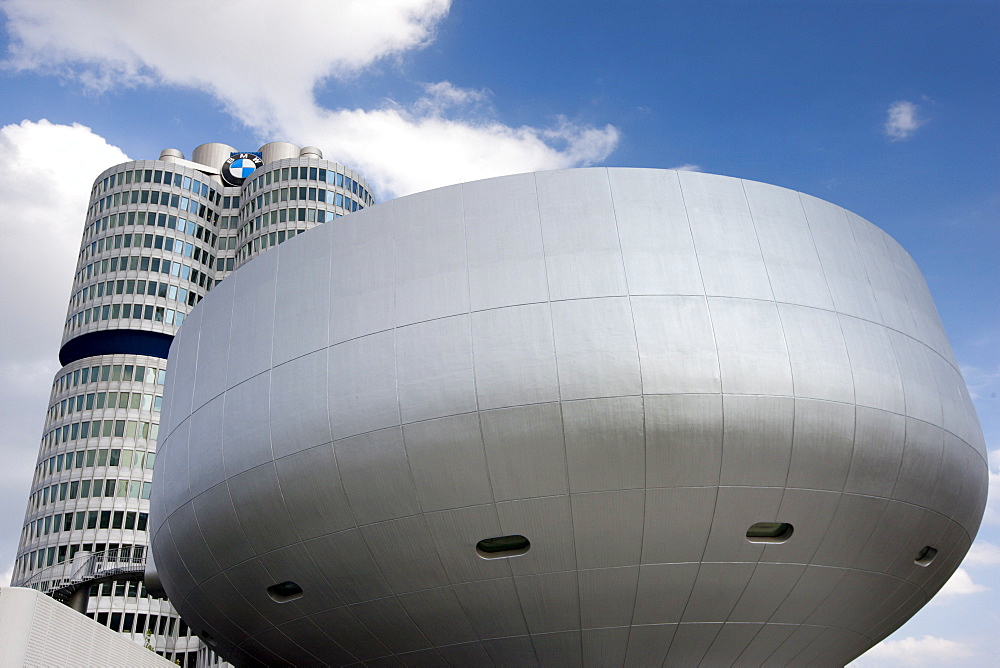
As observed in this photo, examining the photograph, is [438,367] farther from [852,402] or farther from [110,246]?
[110,246]

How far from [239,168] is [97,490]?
36.5 m

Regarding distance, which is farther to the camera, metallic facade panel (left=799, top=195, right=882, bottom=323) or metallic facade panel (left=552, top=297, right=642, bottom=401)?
metallic facade panel (left=799, top=195, right=882, bottom=323)

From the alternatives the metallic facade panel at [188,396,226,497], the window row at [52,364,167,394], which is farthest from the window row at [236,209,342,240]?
the metallic facade panel at [188,396,226,497]

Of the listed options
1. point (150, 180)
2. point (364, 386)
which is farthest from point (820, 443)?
point (150, 180)

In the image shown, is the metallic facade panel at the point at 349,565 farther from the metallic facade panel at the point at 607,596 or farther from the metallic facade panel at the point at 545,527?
the metallic facade panel at the point at 607,596

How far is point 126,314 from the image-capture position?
76.8 meters

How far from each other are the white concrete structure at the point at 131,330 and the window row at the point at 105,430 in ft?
0.28

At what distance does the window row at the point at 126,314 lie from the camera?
7681cm

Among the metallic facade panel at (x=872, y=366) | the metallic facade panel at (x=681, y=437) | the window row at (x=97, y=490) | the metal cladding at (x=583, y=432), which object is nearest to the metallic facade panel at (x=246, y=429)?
the metal cladding at (x=583, y=432)

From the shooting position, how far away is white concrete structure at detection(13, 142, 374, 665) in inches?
2749

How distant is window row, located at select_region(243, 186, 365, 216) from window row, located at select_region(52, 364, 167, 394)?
57.5 ft

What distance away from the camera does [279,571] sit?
19.8 metres

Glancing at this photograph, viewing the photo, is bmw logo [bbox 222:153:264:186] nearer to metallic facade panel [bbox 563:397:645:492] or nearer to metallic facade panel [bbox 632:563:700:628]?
metallic facade panel [bbox 563:397:645:492]

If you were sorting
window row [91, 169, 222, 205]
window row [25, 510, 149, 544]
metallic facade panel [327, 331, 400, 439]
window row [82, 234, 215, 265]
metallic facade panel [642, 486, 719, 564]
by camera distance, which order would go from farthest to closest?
1. window row [91, 169, 222, 205]
2. window row [82, 234, 215, 265]
3. window row [25, 510, 149, 544]
4. metallic facade panel [327, 331, 400, 439]
5. metallic facade panel [642, 486, 719, 564]
